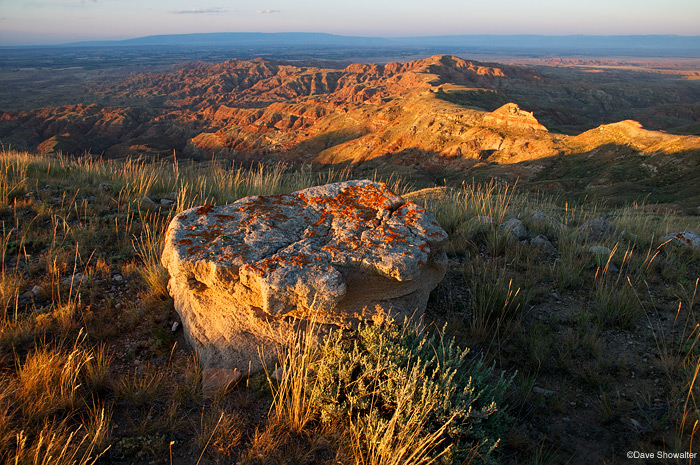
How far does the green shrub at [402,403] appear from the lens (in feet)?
6.64

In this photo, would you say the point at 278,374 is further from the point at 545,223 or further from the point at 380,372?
the point at 545,223

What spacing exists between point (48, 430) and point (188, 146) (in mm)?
71270

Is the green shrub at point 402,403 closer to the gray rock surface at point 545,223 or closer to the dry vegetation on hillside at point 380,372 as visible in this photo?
the dry vegetation on hillside at point 380,372

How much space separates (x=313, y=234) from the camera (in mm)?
3211

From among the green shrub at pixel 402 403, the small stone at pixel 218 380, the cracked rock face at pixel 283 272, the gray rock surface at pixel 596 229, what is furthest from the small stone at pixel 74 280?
the gray rock surface at pixel 596 229

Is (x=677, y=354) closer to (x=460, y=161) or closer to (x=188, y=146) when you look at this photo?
(x=460, y=161)

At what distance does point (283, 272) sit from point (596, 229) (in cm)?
543

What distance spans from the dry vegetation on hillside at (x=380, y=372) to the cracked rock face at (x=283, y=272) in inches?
10.1

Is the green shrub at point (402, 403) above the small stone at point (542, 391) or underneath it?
above

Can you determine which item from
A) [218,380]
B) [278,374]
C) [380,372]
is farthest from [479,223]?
[218,380]

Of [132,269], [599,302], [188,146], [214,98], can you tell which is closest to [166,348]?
[132,269]

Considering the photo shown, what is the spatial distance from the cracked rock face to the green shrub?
36 cm

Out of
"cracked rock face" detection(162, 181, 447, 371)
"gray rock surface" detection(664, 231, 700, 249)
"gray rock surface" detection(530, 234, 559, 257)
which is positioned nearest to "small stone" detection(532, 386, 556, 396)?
"cracked rock face" detection(162, 181, 447, 371)

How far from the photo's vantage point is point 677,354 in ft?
10.1
